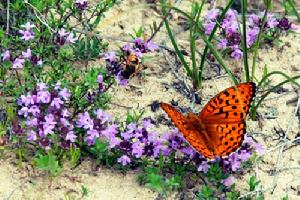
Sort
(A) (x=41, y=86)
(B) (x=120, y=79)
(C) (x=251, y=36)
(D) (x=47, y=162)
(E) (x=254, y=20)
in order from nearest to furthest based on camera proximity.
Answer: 1. (D) (x=47, y=162)
2. (A) (x=41, y=86)
3. (B) (x=120, y=79)
4. (C) (x=251, y=36)
5. (E) (x=254, y=20)

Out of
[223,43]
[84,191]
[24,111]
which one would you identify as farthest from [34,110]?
[223,43]

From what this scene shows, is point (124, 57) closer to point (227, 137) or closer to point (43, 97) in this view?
point (43, 97)

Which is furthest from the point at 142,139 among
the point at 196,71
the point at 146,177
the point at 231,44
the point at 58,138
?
the point at 231,44

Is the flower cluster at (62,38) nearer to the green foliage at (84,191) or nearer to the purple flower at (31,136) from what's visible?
the purple flower at (31,136)

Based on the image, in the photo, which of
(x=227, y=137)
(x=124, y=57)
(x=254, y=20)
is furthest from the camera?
(x=254, y=20)

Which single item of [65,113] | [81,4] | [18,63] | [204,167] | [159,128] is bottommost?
[204,167]

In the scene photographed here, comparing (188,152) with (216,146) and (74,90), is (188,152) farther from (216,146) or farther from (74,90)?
(74,90)

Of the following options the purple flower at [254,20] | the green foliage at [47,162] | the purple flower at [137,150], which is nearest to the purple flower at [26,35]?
the green foliage at [47,162]

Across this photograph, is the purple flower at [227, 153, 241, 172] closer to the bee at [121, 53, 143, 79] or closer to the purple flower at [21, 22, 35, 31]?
the bee at [121, 53, 143, 79]
